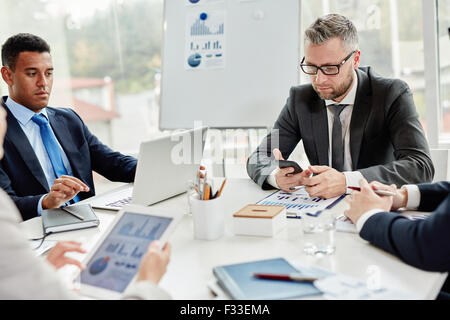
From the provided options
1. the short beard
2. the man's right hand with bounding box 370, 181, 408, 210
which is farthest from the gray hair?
the man's right hand with bounding box 370, 181, 408, 210

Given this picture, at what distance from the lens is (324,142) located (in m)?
2.24

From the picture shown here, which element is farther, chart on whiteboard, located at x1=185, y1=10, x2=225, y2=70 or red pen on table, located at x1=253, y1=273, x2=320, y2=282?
chart on whiteboard, located at x1=185, y1=10, x2=225, y2=70

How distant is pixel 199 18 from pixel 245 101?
0.66 meters

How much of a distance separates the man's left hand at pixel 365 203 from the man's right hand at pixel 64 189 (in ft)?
3.19

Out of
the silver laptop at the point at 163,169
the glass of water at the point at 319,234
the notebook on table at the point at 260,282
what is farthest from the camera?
the silver laptop at the point at 163,169

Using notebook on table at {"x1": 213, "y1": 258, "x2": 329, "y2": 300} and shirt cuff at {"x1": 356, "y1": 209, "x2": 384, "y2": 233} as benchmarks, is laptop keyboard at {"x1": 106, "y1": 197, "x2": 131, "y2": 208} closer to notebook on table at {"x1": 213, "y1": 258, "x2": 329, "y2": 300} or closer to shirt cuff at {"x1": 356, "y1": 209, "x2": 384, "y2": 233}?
notebook on table at {"x1": 213, "y1": 258, "x2": 329, "y2": 300}

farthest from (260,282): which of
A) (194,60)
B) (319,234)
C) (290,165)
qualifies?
(194,60)

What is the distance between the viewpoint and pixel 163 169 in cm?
169

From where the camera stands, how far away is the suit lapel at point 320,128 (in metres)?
2.24

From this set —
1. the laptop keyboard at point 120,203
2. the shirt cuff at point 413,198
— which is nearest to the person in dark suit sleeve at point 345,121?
the shirt cuff at point 413,198

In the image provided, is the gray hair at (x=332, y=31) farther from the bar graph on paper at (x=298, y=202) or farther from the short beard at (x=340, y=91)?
the bar graph on paper at (x=298, y=202)

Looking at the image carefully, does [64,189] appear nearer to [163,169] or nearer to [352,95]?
[163,169]

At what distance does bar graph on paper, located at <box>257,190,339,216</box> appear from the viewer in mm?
1555
